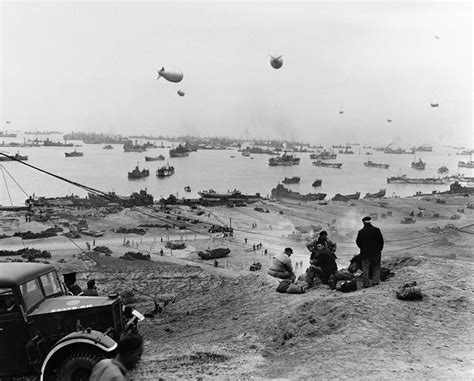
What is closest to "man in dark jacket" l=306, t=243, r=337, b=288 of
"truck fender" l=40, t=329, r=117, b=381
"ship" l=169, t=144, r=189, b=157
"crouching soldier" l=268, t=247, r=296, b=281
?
"crouching soldier" l=268, t=247, r=296, b=281

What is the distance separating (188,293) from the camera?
12.1m

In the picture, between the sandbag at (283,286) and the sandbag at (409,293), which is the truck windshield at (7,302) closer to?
the sandbag at (283,286)

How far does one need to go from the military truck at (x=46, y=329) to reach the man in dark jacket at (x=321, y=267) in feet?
15.3

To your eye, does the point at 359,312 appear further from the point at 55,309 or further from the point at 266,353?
the point at 55,309

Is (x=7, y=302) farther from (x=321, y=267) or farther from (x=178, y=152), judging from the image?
(x=178, y=152)

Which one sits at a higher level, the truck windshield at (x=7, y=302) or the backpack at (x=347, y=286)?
the truck windshield at (x=7, y=302)

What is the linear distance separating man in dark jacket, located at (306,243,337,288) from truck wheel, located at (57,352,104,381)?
5.18 m

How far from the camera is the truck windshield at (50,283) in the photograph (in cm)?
606

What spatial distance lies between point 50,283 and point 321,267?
5433 millimetres

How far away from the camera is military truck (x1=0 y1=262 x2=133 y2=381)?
538 cm

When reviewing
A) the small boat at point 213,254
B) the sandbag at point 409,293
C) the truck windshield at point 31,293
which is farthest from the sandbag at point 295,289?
the small boat at point 213,254

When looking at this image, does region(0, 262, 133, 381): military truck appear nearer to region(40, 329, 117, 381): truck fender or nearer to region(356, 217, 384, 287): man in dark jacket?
region(40, 329, 117, 381): truck fender

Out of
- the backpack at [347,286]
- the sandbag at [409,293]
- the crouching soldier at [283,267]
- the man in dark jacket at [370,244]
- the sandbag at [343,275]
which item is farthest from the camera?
the crouching soldier at [283,267]

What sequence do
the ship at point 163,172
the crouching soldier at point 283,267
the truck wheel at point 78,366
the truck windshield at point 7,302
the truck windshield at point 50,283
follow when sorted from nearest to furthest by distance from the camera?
1. the truck wheel at point 78,366
2. the truck windshield at point 7,302
3. the truck windshield at point 50,283
4. the crouching soldier at point 283,267
5. the ship at point 163,172
